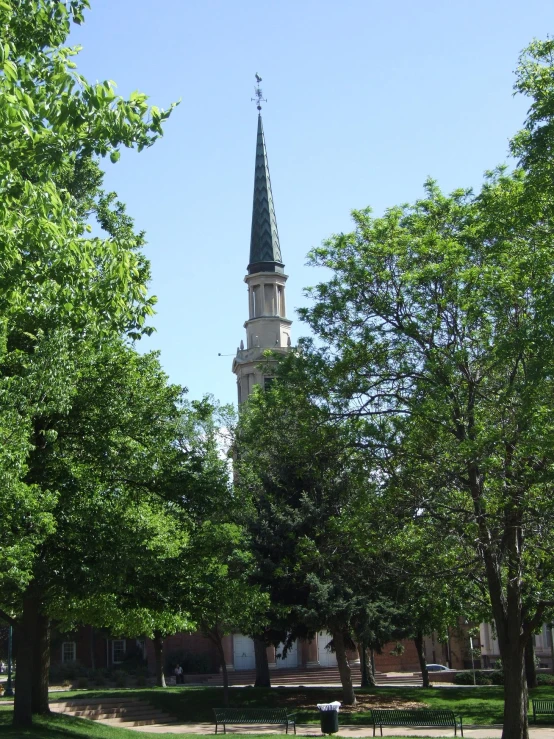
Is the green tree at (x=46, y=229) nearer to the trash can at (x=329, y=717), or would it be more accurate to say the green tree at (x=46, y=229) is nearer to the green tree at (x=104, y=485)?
the green tree at (x=104, y=485)

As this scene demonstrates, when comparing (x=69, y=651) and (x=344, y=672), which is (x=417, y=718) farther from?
(x=69, y=651)

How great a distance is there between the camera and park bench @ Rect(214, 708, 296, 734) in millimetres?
26859

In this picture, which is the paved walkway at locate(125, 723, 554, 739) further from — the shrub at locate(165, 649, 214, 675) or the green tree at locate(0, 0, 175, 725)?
the shrub at locate(165, 649, 214, 675)

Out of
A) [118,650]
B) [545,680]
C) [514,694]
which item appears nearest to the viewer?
[514,694]

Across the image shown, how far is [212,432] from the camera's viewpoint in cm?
4178

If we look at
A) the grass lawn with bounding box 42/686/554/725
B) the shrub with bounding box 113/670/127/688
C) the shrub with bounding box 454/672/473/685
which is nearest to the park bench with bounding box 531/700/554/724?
the grass lawn with bounding box 42/686/554/725

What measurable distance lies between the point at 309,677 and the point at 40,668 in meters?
29.1

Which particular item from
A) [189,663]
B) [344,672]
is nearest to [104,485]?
[344,672]

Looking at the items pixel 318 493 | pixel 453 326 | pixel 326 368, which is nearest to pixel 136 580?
pixel 326 368

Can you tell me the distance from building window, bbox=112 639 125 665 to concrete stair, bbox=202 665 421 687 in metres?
7.84

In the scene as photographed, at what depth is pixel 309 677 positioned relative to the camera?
51.0 m

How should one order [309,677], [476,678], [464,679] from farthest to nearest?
[309,677] → [464,679] → [476,678]

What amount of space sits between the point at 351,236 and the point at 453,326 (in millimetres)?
3361

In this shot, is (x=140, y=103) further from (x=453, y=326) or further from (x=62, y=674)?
(x=62, y=674)
